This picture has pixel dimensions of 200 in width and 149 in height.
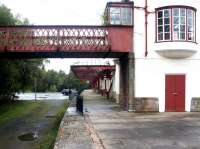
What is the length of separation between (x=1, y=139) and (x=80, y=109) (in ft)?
20.2

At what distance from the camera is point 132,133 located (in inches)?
606

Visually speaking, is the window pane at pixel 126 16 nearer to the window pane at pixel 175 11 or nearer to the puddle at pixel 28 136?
the window pane at pixel 175 11

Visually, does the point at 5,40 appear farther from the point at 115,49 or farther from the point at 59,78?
the point at 59,78

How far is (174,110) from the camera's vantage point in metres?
24.1

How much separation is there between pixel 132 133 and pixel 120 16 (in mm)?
11003

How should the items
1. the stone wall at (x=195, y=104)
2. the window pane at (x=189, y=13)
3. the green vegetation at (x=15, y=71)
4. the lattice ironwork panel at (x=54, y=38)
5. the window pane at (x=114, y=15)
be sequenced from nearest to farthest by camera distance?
the window pane at (x=189, y=13) < the lattice ironwork panel at (x=54, y=38) < the stone wall at (x=195, y=104) < the window pane at (x=114, y=15) < the green vegetation at (x=15, y=71)

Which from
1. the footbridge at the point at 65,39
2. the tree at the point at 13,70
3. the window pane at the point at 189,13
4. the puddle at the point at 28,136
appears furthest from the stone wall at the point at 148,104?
the tree at the point at 13,70

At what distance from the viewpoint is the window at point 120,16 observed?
2486 cm

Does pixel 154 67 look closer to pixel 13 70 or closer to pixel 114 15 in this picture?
pixel 114 15

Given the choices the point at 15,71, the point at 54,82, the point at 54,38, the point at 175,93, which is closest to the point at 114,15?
the point at 54,38

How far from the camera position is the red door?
24.1m

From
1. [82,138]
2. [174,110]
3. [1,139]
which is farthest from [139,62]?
[82,138]

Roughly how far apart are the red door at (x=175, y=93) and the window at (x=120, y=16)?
3.69 metres

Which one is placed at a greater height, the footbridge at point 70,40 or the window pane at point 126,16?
the window pane at point 126,16
